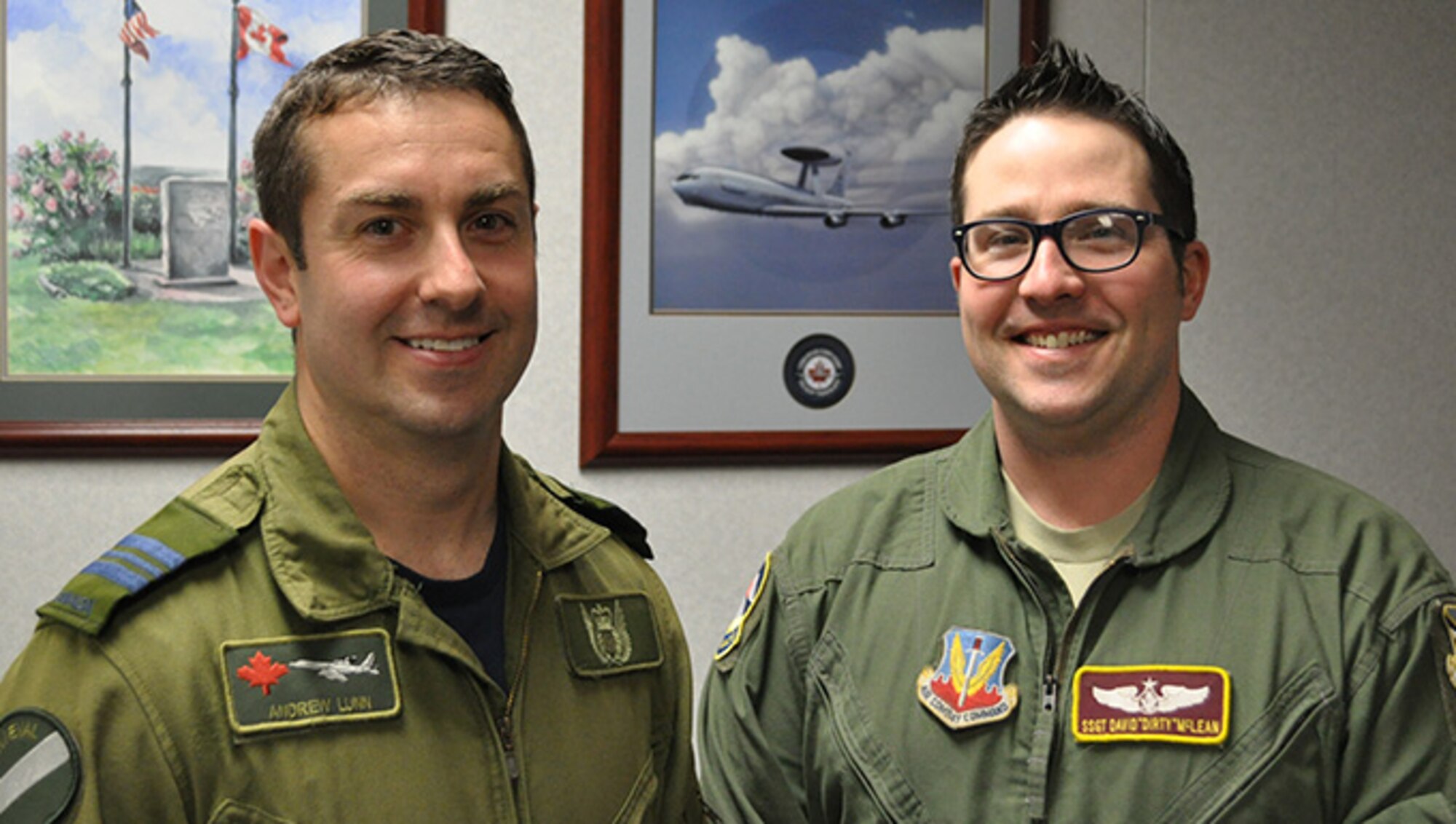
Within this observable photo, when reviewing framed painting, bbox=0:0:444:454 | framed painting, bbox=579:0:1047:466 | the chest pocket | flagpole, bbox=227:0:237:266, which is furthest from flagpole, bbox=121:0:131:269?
the chest pocket

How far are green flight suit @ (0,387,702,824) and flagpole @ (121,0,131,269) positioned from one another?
3.34 feet

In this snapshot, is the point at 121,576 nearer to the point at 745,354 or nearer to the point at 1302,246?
the point at 745,354

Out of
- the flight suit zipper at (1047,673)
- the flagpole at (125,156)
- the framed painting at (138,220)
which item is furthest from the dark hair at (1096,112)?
the flagpole at (125,156)

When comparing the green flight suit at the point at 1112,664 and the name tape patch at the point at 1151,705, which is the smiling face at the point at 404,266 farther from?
the name tape patch at the point at 1151,705

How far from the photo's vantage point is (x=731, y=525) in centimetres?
240

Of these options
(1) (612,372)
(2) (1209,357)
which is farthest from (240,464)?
(2) (1209,357)

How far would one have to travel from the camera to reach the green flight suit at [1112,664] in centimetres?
140

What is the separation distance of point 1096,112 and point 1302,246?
1216 millimetres

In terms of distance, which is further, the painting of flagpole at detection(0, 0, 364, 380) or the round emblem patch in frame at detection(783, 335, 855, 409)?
the round emblem patch in frame at detection(783, 335, 855, 409)

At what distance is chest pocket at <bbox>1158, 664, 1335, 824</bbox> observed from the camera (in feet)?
4.56

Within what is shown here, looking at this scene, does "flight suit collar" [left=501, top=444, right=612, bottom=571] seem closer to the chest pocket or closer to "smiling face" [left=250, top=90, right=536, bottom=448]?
"smiling face" [left=250, top=90, right=536, bottom=448]

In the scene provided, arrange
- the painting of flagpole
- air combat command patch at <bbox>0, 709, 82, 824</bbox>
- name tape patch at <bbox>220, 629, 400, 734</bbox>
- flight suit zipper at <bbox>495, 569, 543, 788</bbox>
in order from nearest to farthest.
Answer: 1. air combat command patch at <bbox>0, 709, 82, 824</bbox>
2. name tape patch at <bbox>220, 629, 400, 734</bbox>
3. flight suit zipper at <bbox>495, 569, 543, 788</bbox>
4. the painting of flagpole

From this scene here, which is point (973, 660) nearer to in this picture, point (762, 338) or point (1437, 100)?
point (762, 338)

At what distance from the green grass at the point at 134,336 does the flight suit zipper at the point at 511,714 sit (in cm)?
108
